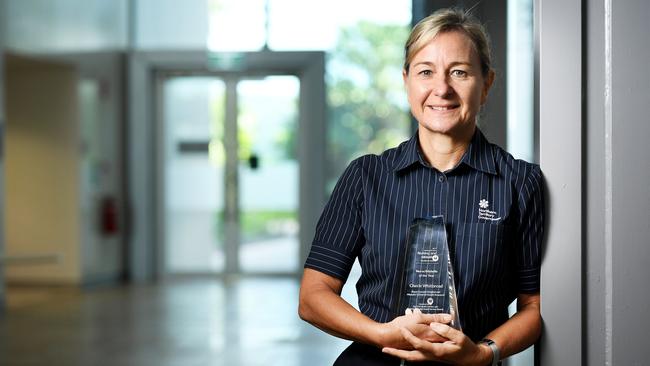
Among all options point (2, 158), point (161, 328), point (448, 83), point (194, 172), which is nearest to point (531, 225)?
point (448, 83)

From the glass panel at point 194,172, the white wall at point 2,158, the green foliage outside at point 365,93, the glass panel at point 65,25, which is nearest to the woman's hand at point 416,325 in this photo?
the white wall at point 2,158

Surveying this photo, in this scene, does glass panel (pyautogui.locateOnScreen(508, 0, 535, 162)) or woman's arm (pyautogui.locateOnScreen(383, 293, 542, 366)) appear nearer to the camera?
woman's arm (pyautogui.locateOnScreen(383, 293, 542, 366))

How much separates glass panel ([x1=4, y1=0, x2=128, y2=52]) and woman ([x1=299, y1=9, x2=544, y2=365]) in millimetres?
7652

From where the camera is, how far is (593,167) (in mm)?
1705

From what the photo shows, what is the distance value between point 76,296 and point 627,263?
818cm

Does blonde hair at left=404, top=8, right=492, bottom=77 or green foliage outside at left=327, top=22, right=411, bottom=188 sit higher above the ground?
green foliage outside at left=327, top=22, right=411, bottom=188

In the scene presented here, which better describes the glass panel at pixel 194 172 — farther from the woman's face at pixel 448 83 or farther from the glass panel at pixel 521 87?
the woman's face at pixel 448 83

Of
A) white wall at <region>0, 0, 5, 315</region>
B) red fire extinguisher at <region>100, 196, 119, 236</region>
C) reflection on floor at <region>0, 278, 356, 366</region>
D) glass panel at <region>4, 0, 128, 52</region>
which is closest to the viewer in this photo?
reflection on floor at <region>0, 278, 356, 366</region>

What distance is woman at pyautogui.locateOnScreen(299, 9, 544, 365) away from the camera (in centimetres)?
172

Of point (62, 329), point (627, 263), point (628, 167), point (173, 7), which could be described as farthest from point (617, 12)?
point (173, 7)

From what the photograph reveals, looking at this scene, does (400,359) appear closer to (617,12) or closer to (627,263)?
(627,263)

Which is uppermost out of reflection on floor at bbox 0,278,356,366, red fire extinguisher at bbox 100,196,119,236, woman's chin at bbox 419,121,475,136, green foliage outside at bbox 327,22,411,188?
green foliage outside at bbox 327,22,411,188

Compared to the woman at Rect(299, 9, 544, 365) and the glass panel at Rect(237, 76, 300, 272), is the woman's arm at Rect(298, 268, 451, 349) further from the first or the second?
the glass panel at Rect(237, 76, 300, 272)

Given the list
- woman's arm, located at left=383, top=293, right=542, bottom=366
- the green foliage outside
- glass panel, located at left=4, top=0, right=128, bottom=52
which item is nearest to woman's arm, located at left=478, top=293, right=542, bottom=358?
woman's arm, located at left=383, top=293, right=542, bottom=366
